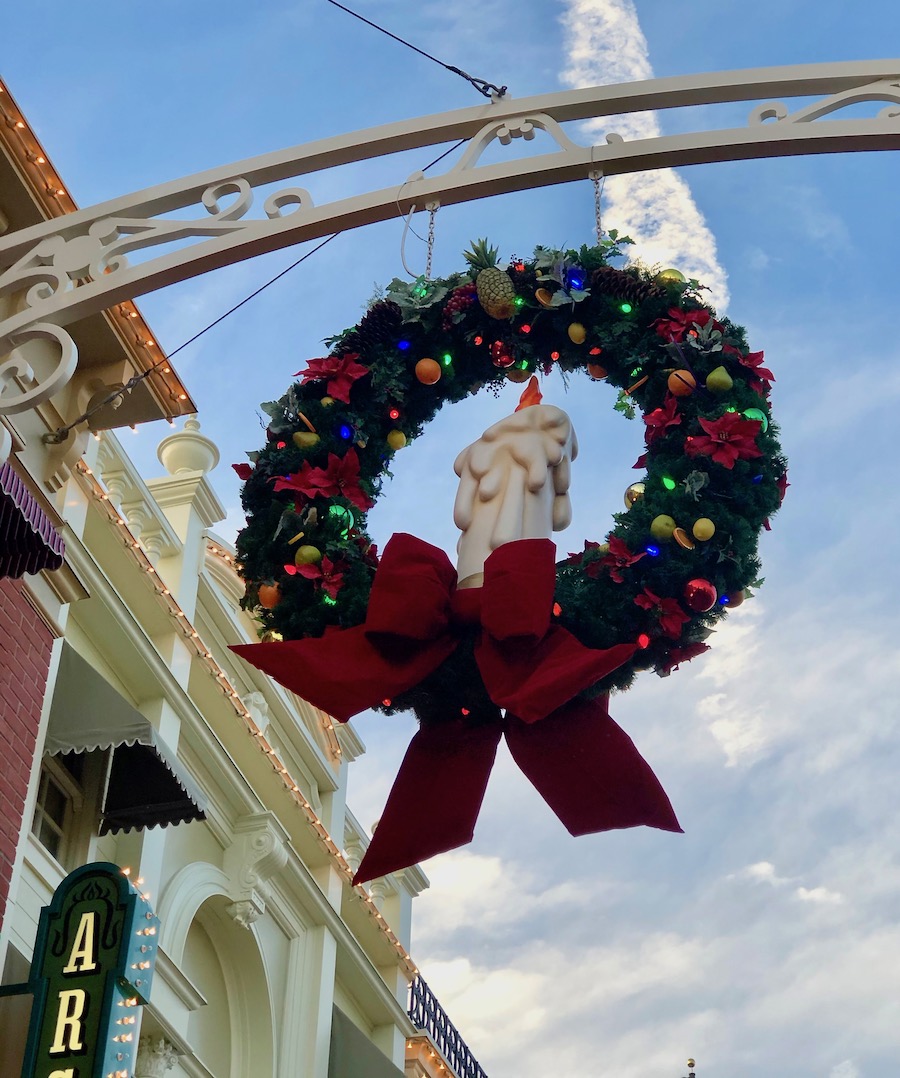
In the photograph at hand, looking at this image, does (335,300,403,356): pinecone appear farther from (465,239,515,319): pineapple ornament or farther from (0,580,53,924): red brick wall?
(0,580,53,924): red brick wall

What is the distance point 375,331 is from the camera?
7.18m

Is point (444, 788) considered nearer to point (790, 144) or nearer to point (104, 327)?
point (790, 144)

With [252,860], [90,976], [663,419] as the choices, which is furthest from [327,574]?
[252,860]

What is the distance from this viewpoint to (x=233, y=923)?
13547 millimetres

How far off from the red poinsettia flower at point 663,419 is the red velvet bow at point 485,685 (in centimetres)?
111

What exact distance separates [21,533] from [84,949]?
3.81 metres

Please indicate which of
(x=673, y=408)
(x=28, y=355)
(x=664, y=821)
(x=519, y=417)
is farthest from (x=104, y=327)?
(x=664, y=821)

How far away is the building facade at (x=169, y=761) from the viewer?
839cm

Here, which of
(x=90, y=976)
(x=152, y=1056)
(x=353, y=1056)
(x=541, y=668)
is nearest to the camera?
(x=541, y=668)

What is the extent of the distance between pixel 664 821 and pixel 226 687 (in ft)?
27.9

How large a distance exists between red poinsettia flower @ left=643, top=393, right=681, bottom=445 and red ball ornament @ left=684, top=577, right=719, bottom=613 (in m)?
0.76

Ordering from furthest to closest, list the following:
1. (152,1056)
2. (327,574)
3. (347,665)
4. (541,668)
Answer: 1. (152,1056)
2. (327,574)
3. (347,665)
4. (541,668)

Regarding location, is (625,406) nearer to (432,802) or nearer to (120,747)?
(432,802)

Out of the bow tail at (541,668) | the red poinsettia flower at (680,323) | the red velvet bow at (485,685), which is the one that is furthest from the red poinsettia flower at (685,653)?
the red poinsettia flower at (680,323)
